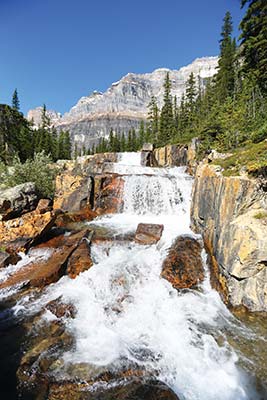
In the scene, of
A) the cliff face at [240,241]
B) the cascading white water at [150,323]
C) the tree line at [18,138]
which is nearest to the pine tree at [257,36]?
the cliff face at [240,241]

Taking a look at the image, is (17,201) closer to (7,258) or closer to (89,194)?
(7,258)

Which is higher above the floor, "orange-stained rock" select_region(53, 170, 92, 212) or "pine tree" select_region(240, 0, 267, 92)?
"pine tree" select_region(240, 0, 267, 92)

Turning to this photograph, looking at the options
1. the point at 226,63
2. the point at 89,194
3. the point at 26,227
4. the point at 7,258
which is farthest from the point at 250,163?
the point at 226,63

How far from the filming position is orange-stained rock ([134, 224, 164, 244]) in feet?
39.4

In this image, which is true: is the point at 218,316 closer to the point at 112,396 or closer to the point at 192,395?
the point at 192,395

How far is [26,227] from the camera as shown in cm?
1255

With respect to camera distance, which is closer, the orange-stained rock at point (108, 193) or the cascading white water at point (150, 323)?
the cascading white water at point (150, 323)

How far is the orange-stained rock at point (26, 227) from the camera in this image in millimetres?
12129

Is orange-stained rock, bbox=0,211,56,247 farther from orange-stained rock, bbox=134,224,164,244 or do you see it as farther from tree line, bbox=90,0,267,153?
tree line, bbox=90,0,267,153

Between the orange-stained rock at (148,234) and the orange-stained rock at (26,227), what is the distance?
4.84m

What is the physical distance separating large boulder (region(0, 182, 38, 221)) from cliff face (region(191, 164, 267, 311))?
11426mm

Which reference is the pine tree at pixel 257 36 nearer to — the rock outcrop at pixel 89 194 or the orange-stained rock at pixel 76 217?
the rock outcrop at pixel 89 194

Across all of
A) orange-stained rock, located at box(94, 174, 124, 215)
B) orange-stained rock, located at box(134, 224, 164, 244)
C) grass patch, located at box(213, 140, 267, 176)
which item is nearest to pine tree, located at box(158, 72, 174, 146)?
orange-stained rock, located at box(94, 174, 124, 215)

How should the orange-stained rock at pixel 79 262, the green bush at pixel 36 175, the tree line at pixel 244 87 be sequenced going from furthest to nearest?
the green bush at pixel 36 175 → the tree line at pixel 244 87 → the orange-stained rock at pixel 79 262
